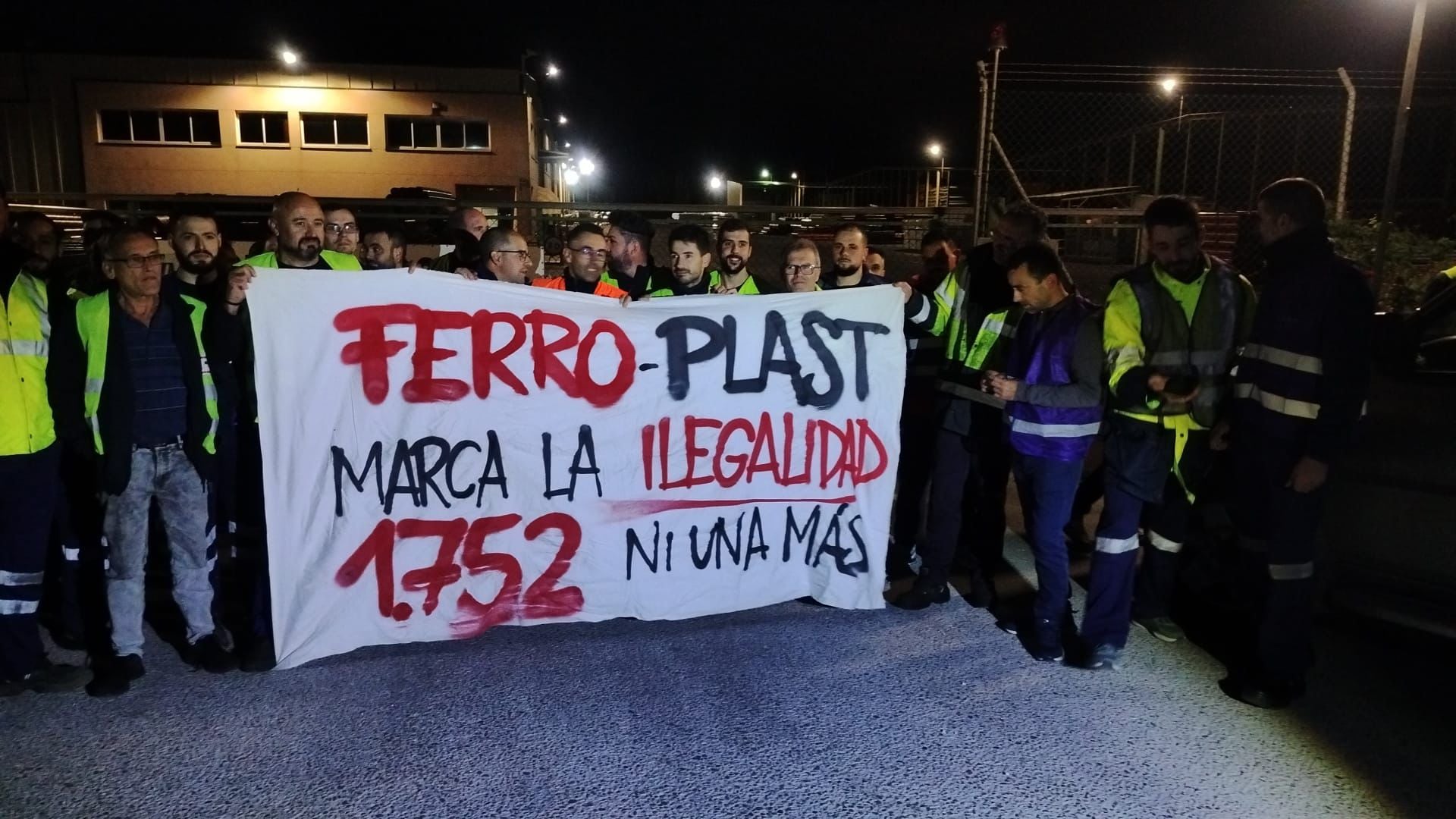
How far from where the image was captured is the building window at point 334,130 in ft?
93.6

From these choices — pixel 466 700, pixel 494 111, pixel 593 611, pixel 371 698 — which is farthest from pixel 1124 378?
pixel 494 111

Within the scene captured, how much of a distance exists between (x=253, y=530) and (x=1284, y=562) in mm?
4177

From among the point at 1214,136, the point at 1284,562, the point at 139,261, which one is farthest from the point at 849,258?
the point at 1214,136

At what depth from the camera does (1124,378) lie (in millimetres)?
3814

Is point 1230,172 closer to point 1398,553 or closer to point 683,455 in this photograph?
point 1398,553

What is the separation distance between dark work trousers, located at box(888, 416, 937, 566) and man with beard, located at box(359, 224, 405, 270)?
125 inches

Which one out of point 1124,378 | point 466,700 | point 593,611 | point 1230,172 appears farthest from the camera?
point 1230,172

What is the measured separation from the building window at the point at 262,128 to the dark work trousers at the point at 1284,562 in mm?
30327

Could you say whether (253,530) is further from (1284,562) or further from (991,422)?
(1284,562)

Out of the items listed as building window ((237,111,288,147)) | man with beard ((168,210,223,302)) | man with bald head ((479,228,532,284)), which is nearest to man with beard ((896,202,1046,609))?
man with bald head ((479,228,532,284))

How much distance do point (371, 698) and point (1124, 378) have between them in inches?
126

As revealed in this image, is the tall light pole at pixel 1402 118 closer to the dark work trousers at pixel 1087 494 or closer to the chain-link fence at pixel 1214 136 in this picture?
the chain-link fence at pixel 1214 136

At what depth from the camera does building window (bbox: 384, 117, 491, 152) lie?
2886 centimetres

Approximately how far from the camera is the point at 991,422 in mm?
4418
